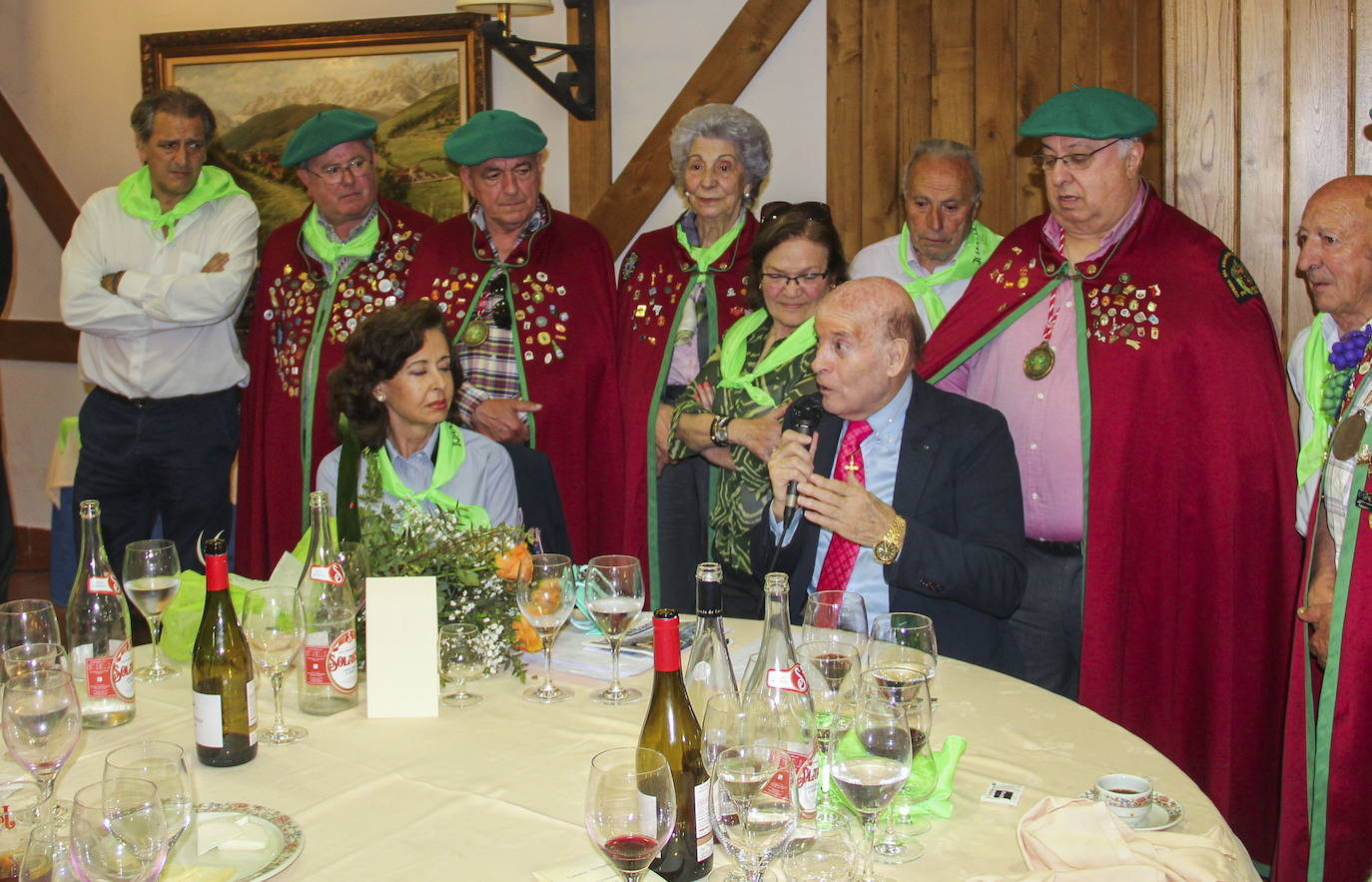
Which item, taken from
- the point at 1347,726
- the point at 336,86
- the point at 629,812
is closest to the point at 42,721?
the point at 629,812

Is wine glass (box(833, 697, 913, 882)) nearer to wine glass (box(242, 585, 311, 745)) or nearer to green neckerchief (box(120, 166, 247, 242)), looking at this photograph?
wine glass (box(242, 585, 311, 745))

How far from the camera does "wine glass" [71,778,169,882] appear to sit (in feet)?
4.07

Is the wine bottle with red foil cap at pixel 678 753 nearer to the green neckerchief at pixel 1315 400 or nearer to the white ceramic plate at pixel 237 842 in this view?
the white ceramic plate at pixel 237 842

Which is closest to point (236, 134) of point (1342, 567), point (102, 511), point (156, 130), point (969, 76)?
point (156, 130)

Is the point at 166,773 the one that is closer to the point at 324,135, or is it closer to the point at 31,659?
the point at 31,659

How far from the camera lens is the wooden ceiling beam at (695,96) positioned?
461 cm

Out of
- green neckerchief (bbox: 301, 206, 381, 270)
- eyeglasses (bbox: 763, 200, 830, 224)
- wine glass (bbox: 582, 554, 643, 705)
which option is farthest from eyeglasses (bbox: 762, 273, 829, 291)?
green neckerchief (bbox: 301, 206, 381, 270)

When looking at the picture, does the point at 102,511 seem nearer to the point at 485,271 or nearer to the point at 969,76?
the point at 485,271

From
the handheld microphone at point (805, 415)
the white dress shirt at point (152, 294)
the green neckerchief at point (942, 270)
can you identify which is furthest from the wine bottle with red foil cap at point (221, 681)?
the white dress shirt at point (152, 294)

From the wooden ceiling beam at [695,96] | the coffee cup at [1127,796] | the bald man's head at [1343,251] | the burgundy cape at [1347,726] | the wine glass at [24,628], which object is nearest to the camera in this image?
the coffee cup at [1127,796]

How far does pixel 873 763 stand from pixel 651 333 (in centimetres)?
263

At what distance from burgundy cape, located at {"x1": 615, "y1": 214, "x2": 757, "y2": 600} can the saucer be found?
92.6 inches

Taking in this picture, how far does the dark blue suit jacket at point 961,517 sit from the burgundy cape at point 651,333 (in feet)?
3.67

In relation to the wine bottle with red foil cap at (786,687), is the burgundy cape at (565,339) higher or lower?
higher
